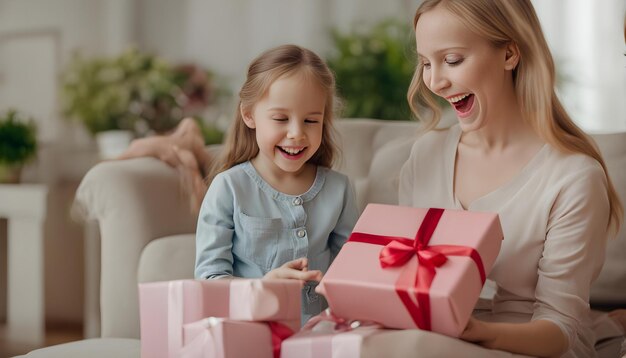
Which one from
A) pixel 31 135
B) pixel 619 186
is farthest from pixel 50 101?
pixel 619 186

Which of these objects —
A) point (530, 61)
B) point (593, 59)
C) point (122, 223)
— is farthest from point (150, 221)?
point (593, 59)

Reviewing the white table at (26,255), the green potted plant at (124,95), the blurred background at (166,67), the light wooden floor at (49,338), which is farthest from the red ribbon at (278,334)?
the green potted plant at (124,95)

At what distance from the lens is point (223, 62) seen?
14.2 feet

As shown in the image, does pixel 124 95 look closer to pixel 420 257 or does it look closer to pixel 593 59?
pixel 593 59

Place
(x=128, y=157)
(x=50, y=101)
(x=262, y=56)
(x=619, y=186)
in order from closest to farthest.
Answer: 1. (x=262, y=56)
2. (x=619, y=186)
3. (x=128, y=157)
4. (x=50, y=101)

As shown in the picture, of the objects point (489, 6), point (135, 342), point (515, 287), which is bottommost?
point (135, 342)

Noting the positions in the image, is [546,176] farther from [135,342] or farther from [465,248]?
[135,342]

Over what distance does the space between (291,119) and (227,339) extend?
512mm

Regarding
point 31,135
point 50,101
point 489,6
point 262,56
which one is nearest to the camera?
point 489,6

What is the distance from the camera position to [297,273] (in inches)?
55.3

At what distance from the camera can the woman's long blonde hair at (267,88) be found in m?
1.62

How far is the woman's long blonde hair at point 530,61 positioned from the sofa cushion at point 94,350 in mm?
856

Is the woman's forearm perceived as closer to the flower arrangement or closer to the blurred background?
the blurred background

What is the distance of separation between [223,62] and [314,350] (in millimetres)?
3262
